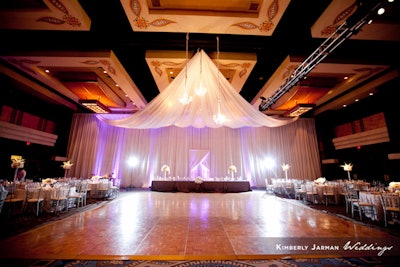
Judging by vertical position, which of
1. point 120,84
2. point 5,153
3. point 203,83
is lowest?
point 5,153

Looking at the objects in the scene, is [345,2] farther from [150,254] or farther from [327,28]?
[150,254]

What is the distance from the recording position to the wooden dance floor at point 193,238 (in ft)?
7.33

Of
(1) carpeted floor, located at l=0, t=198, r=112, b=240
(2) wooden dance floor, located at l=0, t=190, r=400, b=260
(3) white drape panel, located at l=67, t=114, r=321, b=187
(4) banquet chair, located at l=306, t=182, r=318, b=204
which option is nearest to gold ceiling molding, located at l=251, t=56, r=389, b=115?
(4) banquet chair, located at l=306, t=182, r=318, b=204

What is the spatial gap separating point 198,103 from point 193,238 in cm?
369

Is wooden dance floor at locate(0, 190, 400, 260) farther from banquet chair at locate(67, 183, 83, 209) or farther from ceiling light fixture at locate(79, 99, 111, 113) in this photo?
ceiling light fixture at locate(79, 99, 111, 113)

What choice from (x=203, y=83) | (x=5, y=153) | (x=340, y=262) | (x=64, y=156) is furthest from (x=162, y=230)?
(x=64, y=156)

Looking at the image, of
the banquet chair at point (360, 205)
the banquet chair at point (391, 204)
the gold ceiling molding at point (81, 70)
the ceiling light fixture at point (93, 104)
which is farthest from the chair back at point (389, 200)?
the ceiling light fixture at point (93, 104)

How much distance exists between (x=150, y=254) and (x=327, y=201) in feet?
20.6

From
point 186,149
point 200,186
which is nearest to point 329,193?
point 200,186

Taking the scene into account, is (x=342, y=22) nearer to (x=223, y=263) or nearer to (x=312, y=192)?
(x=312, y=192)

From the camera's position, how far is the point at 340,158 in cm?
972

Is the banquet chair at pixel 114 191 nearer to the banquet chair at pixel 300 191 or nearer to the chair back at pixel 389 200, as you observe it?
the banquet chair at pixel 300 191

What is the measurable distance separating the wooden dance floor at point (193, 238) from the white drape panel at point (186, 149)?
712 cm

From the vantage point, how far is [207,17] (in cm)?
383
